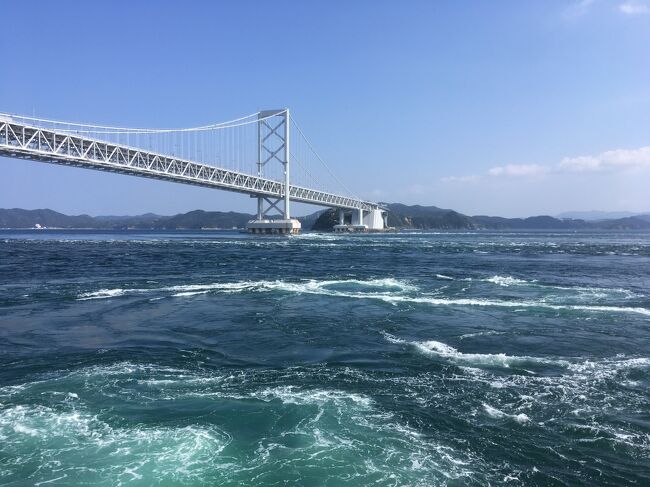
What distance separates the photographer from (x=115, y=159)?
176 ft

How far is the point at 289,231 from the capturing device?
81.4 meters

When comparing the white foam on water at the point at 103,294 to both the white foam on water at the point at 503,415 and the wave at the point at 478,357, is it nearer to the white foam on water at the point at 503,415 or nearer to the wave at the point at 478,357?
the wave at the point at 478,357

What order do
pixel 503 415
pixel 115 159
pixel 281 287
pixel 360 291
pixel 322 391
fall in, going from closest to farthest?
pixel 503 415 < pixel 322 391 < pixel 360 291 < pixel 281 287 < pixel 115 159

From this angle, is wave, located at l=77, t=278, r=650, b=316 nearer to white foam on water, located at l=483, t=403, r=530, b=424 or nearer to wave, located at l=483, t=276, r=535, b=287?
wave, located at l=483, t=276, r=535, b=287

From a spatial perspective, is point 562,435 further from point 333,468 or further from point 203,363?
point 203,363

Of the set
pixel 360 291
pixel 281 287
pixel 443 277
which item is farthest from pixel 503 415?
pixel 443 277

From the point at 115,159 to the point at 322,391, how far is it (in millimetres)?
52523

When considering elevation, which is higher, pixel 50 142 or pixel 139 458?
pixel 50 142

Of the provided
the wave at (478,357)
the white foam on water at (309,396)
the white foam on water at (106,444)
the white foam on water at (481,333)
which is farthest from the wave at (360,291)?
the white foam on water at (106,444)

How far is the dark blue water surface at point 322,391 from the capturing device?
5.43 m

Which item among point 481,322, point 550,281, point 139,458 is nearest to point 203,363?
point 139,458

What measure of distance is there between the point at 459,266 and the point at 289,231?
5443 cm

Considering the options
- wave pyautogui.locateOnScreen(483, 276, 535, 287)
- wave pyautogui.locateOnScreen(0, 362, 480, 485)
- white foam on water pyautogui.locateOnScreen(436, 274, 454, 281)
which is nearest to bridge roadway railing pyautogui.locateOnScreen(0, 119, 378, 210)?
white foam on water pyautogui.locateOnScreen(436, 274, 454, 281)

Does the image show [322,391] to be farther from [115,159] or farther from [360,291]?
[115,159]
